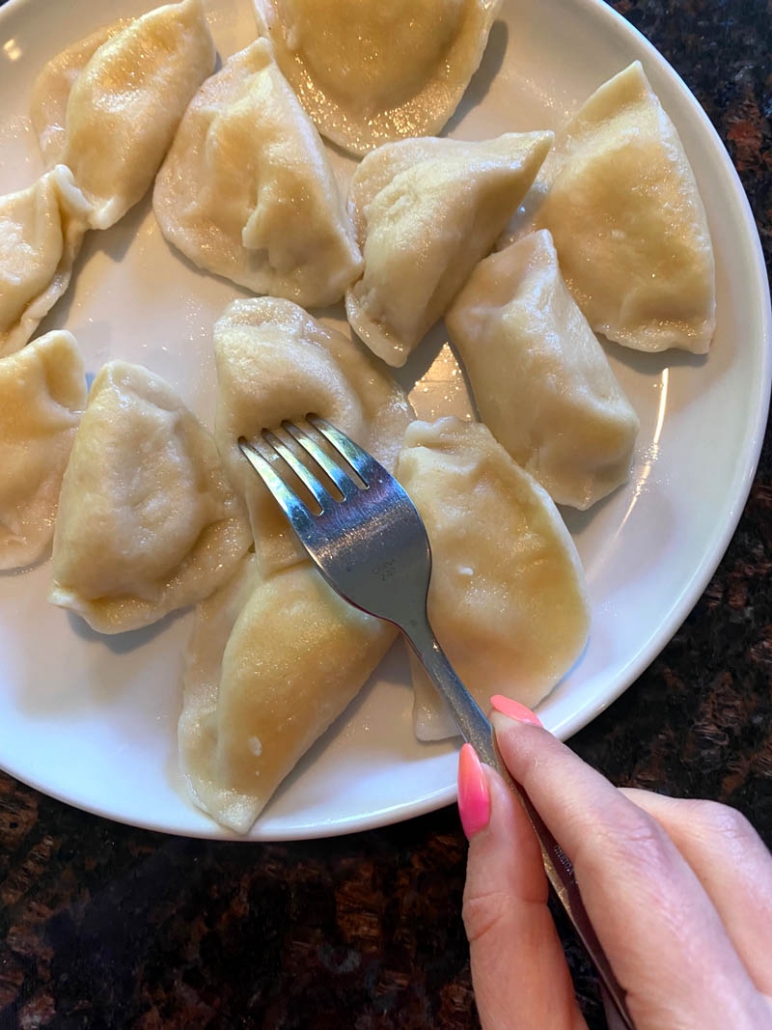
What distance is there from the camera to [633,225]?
4.06ft

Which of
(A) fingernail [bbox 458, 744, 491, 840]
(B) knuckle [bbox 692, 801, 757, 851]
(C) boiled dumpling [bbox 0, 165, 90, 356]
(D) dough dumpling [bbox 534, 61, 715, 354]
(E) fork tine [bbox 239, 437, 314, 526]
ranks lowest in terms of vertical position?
(B) knuckle [bbox 692, 801, 757, 851]

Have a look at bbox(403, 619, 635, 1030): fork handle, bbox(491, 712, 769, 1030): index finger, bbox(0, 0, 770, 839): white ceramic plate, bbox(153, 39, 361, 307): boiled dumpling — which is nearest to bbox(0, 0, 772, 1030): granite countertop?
bbox(0, 0, 770, 839): white ceramic plate

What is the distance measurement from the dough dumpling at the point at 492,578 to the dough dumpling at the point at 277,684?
118mm

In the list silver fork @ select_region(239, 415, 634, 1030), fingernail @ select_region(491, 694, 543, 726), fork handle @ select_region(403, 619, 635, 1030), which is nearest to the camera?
fork handle @ select_region(403, 619, 635, 1030)

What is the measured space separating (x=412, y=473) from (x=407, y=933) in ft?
2.36

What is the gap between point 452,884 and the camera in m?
1.18

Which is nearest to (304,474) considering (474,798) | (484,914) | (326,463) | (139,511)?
(326,463)

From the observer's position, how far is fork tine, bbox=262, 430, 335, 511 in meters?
1.09

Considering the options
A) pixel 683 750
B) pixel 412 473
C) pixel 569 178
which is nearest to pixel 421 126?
pixel 569 178

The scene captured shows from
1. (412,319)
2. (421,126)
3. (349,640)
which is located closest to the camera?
(349,640)

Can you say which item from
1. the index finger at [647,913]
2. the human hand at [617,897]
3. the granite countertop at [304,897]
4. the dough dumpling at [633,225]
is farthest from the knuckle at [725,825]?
the dough dumpling at [633,225]

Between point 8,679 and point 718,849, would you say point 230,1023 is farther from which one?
point 718,849

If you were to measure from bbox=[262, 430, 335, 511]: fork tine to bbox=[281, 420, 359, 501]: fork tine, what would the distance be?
0.02 m

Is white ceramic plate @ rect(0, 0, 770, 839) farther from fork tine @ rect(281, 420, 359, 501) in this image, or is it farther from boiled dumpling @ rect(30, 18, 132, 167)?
fork tine @ rect(281, 420, 359, 501)
